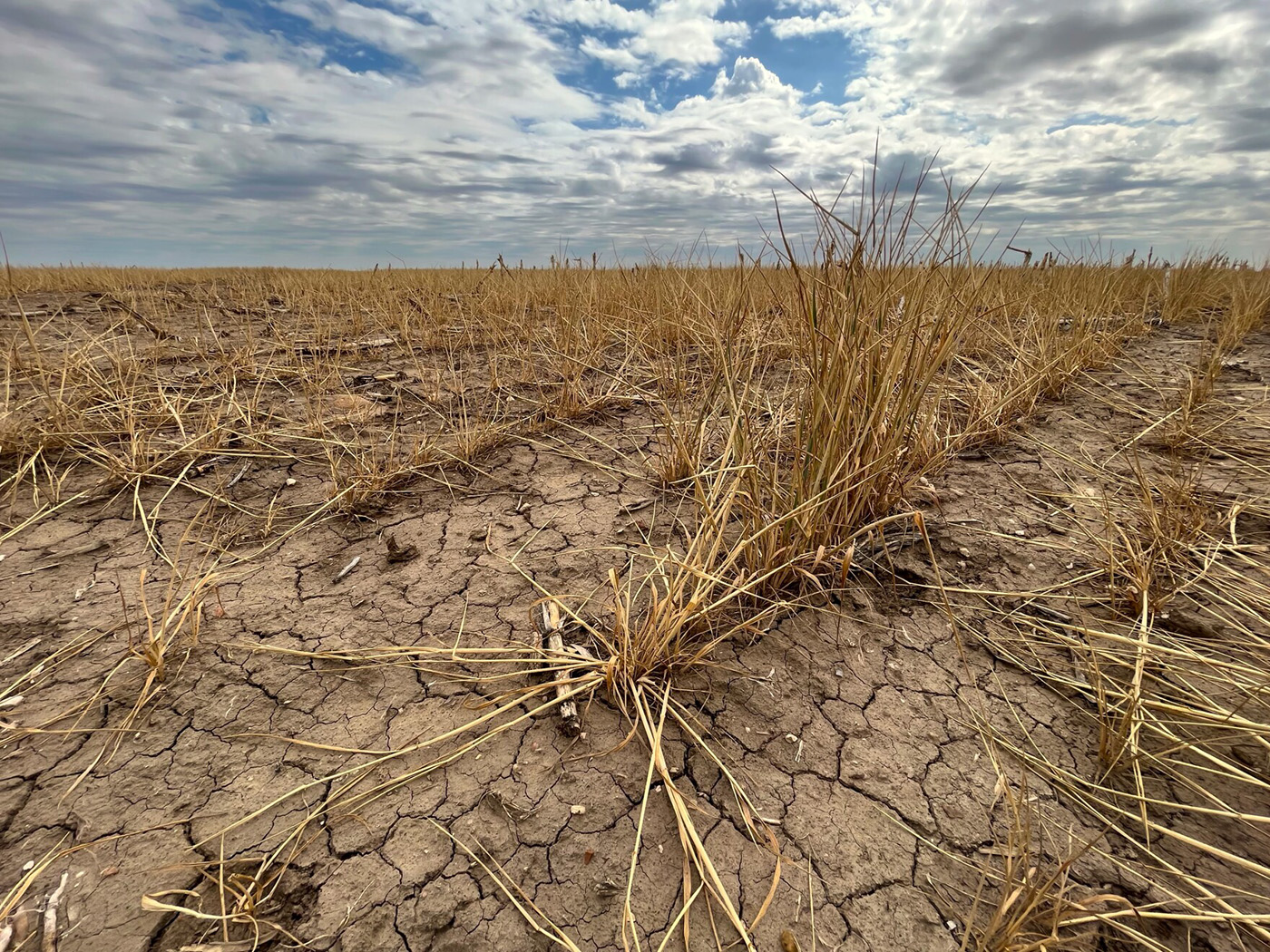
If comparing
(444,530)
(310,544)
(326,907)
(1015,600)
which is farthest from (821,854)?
(310,544)

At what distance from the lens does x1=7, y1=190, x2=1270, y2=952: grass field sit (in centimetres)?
86

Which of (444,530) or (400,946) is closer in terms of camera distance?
(400,946)

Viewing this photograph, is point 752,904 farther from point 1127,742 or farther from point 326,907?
point 1127,742

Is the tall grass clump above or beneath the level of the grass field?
above

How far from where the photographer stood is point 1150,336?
3957 mm

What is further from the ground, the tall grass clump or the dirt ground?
the tall grass clump

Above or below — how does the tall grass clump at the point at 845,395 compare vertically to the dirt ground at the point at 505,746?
above

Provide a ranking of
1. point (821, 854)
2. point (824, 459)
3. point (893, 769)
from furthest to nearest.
→ point (824, 459) < point (893, 769) < point (821, 854)

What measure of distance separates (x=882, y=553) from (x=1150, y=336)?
4.08 meters

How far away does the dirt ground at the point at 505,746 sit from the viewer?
857 millimetres

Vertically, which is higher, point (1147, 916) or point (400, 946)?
point (1147, 916)

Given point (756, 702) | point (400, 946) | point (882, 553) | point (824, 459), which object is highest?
point (824, 459)

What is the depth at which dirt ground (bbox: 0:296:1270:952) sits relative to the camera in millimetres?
857

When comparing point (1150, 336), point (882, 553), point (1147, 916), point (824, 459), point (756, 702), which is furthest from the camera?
point (1150, 336)
